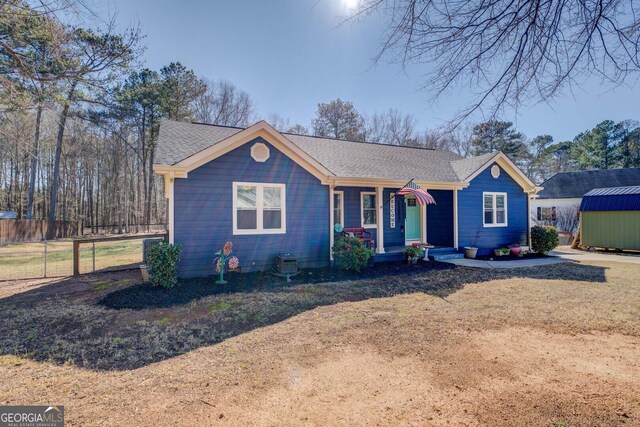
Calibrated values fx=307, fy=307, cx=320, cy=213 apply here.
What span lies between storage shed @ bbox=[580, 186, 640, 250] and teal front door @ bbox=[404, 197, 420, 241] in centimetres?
961

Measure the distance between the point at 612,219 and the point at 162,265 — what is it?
18957 millimetres

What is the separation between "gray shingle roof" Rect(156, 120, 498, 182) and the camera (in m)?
9.59

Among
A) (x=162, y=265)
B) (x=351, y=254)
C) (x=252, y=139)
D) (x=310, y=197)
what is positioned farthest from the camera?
(x=310, y=197)

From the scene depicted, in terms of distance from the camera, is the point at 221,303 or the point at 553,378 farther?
the point at 221,303

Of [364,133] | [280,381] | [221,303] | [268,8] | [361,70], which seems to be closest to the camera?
[361,70]

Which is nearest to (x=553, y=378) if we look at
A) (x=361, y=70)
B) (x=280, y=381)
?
(x=280, y=381)

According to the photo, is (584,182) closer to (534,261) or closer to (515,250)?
(515,250)

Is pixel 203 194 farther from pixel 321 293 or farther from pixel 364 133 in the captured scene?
pixel 364 133

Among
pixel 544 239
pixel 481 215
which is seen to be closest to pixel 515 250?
pixel 544 239

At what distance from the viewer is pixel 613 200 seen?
14.6m

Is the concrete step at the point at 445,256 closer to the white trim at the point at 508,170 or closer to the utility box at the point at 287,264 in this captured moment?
the white trim at the point at 508,170

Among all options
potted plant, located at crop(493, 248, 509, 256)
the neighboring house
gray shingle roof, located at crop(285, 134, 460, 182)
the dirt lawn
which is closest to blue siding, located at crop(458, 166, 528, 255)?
potted plant, located at crop(493, 248, 509, 256)

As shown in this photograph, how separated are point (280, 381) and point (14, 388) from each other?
9.00 feet

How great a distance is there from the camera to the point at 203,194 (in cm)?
829
